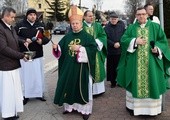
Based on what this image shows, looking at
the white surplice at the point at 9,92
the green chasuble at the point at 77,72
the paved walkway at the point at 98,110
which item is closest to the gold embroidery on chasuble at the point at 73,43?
the green chasuble at the point at 77,72

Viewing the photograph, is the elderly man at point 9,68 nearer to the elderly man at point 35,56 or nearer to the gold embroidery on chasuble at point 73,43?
the gold embroidery on chasuble at point 73,43

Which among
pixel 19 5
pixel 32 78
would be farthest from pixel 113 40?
pixel 19 5

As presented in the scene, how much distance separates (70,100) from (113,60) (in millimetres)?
3081

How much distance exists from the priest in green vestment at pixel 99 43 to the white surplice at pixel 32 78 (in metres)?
1.28

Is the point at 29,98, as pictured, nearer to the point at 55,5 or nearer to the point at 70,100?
the point at 70,100

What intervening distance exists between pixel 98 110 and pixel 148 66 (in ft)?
5.00

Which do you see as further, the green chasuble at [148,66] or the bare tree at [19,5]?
the bare tree at [19,5]

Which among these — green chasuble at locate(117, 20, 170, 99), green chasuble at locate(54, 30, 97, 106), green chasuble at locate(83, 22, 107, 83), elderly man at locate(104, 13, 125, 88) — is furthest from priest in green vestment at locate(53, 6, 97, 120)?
elderly man at locate(104, 13, 125, 88)

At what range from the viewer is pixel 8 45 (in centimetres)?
612

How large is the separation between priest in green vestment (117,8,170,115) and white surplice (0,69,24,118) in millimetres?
2032

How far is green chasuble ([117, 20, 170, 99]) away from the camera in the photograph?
6195 mm

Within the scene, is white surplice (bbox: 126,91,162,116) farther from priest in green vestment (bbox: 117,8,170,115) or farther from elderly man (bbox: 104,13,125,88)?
elderly man (bbox: 104,13,125,88)

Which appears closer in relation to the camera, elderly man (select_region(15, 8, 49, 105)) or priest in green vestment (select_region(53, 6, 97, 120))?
priest in green vestment (select_region(53, 6, 97, 120))

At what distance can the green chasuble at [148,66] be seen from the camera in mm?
6195
